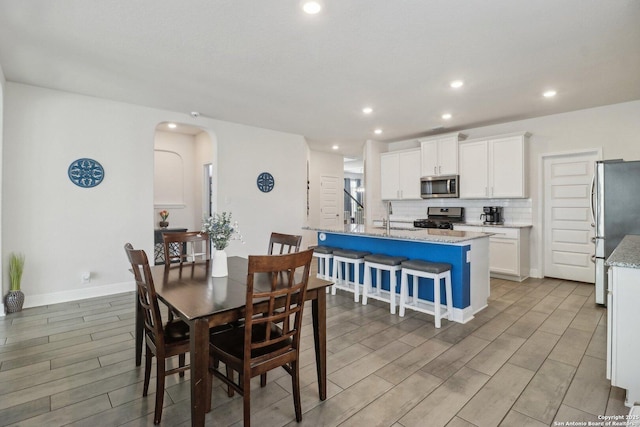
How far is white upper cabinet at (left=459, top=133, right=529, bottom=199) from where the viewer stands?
199 inches

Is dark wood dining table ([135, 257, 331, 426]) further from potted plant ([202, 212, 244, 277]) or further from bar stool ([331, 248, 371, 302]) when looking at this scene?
bar stool ([331, 248, 371, 302])

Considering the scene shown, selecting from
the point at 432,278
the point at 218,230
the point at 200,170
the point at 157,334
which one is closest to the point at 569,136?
the point at 432,278

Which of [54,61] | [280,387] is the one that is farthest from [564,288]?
[54,61]

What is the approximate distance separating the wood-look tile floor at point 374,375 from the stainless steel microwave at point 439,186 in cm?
274

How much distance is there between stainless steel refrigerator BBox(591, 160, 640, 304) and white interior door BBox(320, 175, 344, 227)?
225 inches

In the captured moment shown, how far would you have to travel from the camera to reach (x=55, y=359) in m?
2.52

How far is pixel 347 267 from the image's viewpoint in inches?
172

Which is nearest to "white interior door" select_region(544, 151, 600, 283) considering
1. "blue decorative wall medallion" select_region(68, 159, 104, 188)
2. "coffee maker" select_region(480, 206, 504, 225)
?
"coffee maker" select_region(480, 206, 504, 225)

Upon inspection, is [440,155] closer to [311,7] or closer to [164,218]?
[311,7]

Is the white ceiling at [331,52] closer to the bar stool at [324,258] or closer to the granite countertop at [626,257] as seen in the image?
the granite countertop at [626,257]

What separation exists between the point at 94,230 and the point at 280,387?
11.7ft

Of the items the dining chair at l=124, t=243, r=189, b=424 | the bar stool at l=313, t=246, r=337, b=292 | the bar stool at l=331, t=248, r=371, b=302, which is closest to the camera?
the dining chair at l=124, t=243, r=189, b=424

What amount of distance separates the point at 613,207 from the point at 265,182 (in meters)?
4.96

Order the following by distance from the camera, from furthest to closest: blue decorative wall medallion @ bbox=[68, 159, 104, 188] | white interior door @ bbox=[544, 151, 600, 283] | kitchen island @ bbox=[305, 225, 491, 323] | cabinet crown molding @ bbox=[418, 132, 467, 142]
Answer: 1. cabinet crown molding @ bbox=[418, 132, 467, 142]
2. white interior door @ bbox=[544, 151, 600, 283]
3. blue decorative wall medallion @ bbox=[68, 159, 104, 188]
4. kitchen island @ bbox=[305, 225, 491, 323]
